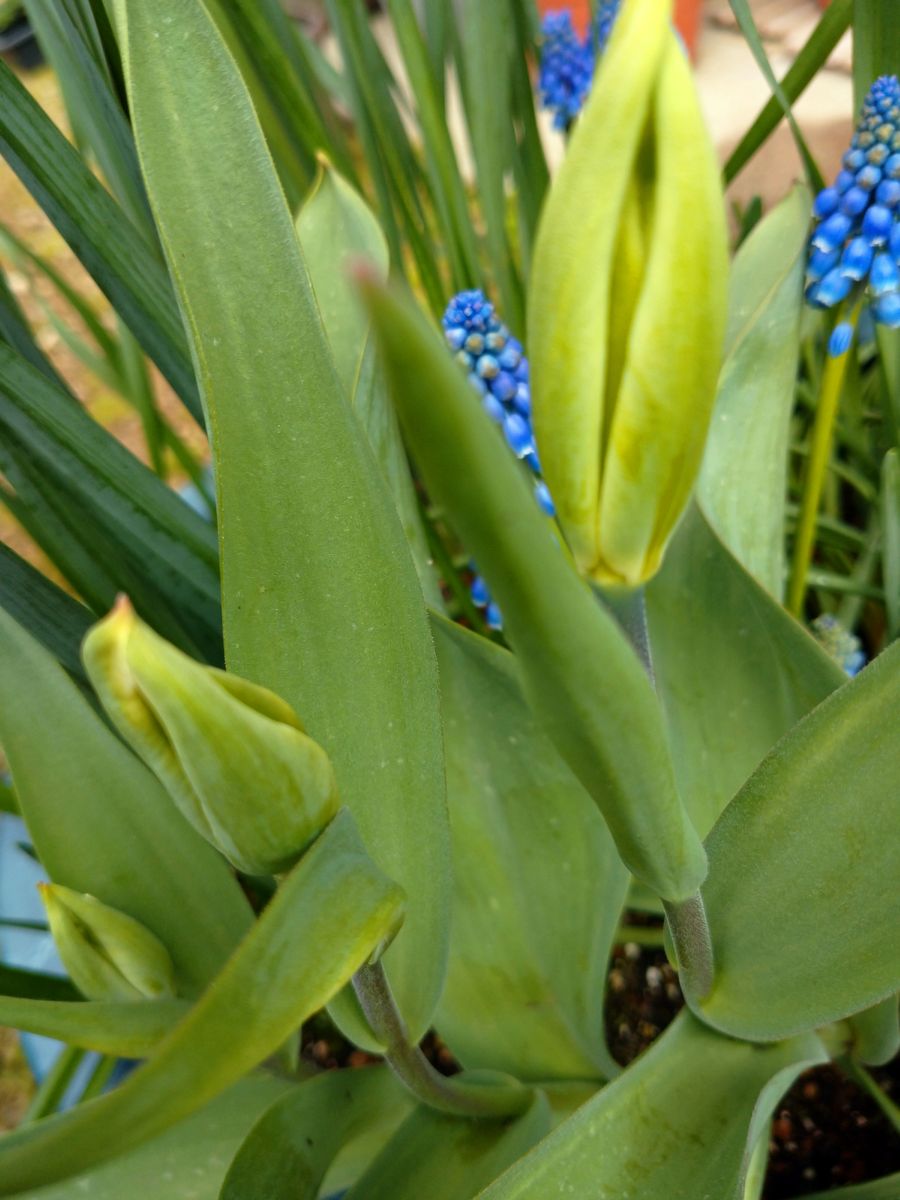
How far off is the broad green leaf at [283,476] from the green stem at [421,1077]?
0.03ft

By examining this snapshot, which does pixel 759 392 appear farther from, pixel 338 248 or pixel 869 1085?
pixel 869 1085

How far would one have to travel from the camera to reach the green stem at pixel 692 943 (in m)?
0.24

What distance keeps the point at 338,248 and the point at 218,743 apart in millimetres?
209

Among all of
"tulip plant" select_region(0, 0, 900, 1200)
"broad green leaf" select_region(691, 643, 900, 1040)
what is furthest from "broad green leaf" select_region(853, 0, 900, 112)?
"broad green leaf" select_region(691, 643, 900, 1040)

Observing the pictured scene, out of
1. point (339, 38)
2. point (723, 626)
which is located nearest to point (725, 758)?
point (723, 626)

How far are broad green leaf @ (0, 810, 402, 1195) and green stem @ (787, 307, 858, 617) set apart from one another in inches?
10.6

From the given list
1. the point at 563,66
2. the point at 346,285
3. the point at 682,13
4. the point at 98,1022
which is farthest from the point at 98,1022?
the point at 682,13

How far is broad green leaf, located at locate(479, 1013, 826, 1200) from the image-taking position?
0.23 m

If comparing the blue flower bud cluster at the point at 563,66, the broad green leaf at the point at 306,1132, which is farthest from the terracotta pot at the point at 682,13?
the broad green leaf at the point at 306,1132

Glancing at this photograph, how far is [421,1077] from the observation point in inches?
11.4

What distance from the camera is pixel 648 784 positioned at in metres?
0.18

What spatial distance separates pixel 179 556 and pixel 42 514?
45mm

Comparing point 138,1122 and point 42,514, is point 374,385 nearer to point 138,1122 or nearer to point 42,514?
point 42,514

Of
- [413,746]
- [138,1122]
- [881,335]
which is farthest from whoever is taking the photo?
[881,335]
